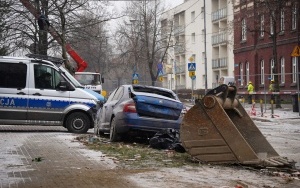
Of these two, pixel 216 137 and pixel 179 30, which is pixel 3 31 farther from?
pixel 179 30

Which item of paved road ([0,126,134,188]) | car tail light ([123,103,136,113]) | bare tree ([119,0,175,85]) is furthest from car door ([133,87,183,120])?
bare tree ([119,0,175,85])

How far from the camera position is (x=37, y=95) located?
1836 centimetres

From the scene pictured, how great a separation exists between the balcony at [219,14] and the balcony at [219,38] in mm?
1908

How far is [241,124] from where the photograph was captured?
37.4 feet

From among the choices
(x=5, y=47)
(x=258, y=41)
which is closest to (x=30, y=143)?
(x=5, y=47)

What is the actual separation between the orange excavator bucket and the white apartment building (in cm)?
4921

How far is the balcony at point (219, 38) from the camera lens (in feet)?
215

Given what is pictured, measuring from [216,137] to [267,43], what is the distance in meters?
42.3

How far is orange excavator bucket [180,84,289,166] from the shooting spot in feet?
33.3

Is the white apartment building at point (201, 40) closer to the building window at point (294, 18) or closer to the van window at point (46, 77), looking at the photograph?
the building window at point (294, 18)

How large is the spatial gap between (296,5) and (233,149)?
2774 centimetres

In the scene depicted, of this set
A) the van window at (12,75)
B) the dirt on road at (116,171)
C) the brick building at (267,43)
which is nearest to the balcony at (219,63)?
the brick building at (267,43)

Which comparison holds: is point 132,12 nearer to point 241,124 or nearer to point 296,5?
point 296,5

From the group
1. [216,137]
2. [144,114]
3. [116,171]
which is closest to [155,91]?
[144,114]
